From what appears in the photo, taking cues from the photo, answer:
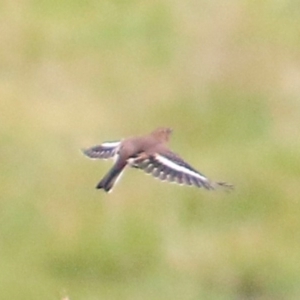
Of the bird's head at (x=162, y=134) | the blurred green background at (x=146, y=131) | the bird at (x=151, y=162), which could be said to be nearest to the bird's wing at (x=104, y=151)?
the bird at (x=151, y=162)

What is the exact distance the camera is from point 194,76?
10.4 meters

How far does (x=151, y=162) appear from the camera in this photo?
7.36 meters

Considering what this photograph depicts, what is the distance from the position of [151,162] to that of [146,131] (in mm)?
2249

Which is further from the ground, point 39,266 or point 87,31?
point 87,31

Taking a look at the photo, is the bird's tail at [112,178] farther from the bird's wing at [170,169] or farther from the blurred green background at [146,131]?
the blurred green background at [146,131]

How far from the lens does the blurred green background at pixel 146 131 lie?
7867mm

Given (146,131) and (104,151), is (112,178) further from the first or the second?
(146,131)

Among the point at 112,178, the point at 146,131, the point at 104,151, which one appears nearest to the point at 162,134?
the point at 104,151

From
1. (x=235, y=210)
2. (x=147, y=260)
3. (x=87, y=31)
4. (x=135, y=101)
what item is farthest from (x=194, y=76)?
(x=147, y=260)

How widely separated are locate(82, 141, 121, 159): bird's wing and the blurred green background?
1.45 ft

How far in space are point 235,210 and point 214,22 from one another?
2928 mm

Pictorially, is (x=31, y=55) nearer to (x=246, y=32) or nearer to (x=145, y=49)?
(x=145, y=49)

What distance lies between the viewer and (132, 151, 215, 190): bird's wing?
7.03 m

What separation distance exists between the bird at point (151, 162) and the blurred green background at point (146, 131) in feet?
1.94
